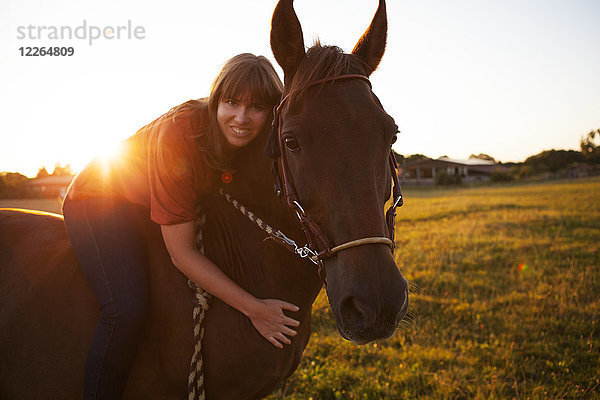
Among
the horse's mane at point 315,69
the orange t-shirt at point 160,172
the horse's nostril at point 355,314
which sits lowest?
the horse's nostril at point 355,314

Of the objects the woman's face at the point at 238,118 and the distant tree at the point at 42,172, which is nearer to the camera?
the woman's face at the point at 238,118

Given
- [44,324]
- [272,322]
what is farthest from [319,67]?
[44,324]

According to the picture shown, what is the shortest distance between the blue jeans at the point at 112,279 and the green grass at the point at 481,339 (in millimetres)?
1243

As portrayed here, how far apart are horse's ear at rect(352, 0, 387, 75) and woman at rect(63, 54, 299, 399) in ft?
2.01

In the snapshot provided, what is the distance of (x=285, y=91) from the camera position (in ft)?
7.33

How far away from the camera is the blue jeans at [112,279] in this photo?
2.14 metres

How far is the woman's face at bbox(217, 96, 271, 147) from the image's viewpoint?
7.55 feet

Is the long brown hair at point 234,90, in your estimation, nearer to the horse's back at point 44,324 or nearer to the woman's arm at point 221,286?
the woman's arm at point 221,286

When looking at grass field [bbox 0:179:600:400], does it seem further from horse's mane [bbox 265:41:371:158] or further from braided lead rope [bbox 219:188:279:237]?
horse's mane [bbox 265:41:371:158]

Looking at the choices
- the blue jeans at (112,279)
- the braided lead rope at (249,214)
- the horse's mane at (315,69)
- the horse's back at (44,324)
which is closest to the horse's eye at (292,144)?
the horse's mane at (315,69)

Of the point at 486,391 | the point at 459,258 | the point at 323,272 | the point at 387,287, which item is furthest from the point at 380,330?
the point at 459,258

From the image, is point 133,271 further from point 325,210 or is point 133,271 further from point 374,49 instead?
point 374,49

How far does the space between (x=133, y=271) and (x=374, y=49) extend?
7.13 feet

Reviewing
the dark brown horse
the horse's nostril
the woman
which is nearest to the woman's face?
the woman
